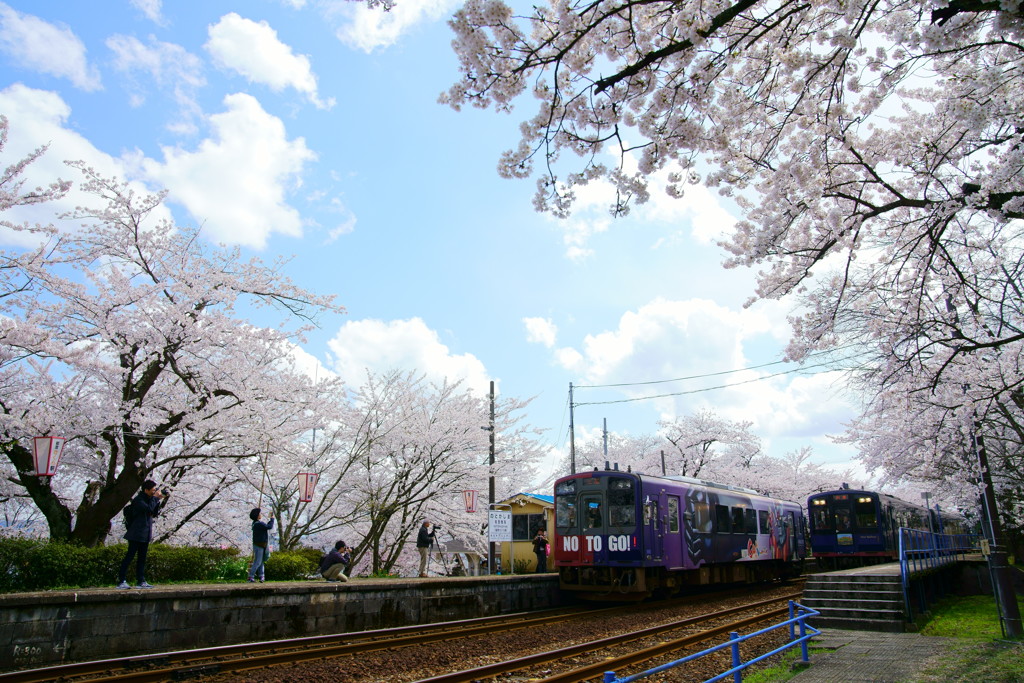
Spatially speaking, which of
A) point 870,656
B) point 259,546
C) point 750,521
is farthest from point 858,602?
point 259,546

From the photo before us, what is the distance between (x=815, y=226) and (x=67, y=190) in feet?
39.2

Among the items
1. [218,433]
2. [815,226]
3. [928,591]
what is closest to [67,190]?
[218,433]

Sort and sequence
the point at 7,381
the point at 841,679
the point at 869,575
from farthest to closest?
the point at 7,381 → the point at 869,575 → the point at 841,679

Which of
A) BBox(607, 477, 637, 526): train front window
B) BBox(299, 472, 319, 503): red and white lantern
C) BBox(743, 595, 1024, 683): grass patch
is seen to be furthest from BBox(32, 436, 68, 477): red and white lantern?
BBox(743, 595, 1024, 683): grass patch

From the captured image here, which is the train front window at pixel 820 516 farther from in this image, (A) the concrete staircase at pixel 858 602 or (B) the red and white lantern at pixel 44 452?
(B) the red and white lantern at pixel 44 452

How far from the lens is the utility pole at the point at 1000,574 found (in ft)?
28.5

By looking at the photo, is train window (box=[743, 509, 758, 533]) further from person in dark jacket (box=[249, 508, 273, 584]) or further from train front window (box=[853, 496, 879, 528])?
person in dark jacket (box=[249, 508, 273, 584])

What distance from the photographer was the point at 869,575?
10.2 metres

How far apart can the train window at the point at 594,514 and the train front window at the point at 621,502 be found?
25cm

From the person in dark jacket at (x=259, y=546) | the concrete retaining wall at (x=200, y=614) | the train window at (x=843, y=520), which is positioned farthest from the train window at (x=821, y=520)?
the person in dark jacket at (x=259, y=546)

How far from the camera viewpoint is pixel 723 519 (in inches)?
598

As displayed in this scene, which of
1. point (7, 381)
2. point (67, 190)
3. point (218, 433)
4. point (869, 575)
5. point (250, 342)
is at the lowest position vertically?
point (869, 575)

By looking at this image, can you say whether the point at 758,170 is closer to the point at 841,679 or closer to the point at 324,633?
the point at 841,679

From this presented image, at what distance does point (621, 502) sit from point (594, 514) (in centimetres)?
70
